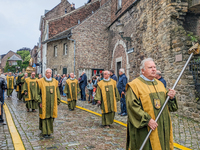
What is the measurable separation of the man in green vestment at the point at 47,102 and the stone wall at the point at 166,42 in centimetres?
501

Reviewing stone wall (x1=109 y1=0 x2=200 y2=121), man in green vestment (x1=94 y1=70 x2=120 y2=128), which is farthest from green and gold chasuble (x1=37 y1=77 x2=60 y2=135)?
stone wall (x1=109 y1=0 x2=200 y2=121)

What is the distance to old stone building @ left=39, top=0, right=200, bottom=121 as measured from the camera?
798 cm

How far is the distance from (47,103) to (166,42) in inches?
231

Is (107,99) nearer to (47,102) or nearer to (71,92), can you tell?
(47,102)

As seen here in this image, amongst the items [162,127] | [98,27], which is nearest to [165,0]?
[162,127]

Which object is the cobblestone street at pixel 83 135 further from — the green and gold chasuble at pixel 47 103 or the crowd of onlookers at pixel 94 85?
the crowd of onlookers at pixel 94 85

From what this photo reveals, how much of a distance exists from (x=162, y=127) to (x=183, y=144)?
2.27m

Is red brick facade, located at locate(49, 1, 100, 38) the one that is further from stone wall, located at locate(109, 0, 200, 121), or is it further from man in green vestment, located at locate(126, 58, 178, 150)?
man in green vestment, located at locate(126, 58, 178, 150)

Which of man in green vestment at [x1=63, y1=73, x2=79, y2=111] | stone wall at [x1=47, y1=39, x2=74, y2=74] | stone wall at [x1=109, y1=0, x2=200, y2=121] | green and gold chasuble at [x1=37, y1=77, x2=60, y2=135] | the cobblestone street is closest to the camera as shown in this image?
the cobblestone street

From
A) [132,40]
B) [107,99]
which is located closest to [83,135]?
[107,99]

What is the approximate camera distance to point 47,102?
5.58m

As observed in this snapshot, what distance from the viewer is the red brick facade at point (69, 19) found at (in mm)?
22503

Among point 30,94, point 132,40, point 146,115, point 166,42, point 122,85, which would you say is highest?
point 132,40

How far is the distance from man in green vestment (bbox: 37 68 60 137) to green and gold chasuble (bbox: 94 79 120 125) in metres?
1.54
